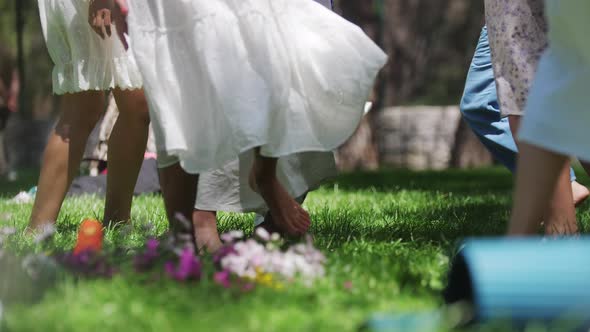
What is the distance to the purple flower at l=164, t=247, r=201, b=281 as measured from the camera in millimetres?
2637

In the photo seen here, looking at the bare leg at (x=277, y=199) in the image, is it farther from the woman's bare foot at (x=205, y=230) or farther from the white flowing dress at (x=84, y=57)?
the white flowing dress at (x=84, y=57)

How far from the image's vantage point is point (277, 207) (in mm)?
3514

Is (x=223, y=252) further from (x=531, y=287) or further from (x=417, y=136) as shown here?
(x=417, y=136)

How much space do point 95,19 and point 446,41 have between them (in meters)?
24.1

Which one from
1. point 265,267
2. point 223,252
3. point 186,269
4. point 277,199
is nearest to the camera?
point 186,269

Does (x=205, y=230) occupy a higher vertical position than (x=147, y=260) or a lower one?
lower

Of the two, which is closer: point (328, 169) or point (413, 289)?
point (413, 289)

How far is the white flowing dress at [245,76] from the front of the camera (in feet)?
10.7

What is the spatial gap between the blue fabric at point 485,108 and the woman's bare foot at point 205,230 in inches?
59.9

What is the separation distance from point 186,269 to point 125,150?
1.76 m

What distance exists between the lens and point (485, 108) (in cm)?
450

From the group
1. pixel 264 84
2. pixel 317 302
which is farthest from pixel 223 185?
pixel 317 302

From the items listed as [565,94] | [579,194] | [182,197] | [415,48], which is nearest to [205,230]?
Result: [182,197]

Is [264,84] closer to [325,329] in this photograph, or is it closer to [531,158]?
[531,158]
